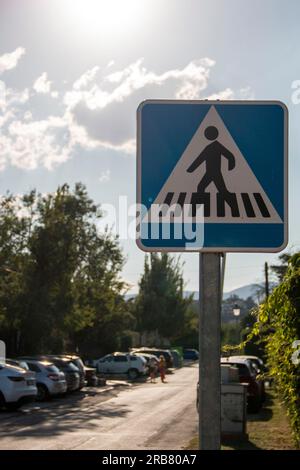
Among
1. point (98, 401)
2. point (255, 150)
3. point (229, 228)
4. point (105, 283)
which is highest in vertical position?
point (105, 283)

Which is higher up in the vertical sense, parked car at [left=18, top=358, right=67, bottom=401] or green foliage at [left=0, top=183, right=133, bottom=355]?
green foliage at [left=0, top=183, right=133, bottom=355]

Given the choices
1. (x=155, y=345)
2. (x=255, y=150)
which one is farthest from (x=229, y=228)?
(x=155, y=345)

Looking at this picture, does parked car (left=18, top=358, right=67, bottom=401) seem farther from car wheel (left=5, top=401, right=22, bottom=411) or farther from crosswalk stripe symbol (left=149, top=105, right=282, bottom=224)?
crosswalk stripe symbol (left=149, top=105, right=282, bottom=224)

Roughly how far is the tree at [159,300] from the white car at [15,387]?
4770 centimetres

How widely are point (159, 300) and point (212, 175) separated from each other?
6796 cm

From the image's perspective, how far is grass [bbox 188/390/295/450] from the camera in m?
13.9

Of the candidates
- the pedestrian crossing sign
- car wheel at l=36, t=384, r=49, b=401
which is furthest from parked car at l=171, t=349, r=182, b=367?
the pedestrian crossing sign

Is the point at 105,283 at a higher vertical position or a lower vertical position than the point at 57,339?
higher

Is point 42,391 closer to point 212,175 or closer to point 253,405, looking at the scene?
point 253,405

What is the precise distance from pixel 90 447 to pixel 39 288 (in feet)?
76.4

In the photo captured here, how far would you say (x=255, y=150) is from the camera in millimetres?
3127

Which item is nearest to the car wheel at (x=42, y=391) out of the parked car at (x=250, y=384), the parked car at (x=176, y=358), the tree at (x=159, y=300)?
the parked car at (x=250, y=384)

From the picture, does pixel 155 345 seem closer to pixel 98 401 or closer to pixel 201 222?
pixel 98 401

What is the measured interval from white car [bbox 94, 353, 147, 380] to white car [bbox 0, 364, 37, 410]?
884 inches
